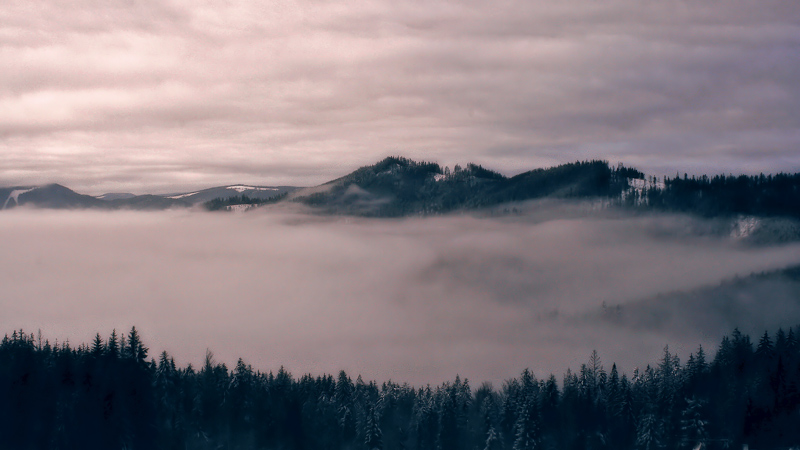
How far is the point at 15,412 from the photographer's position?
338 ft

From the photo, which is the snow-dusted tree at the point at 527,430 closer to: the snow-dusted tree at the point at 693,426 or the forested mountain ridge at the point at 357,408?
the forested mountain ridge at the point at 357,408

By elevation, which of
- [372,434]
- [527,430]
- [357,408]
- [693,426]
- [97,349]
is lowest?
[527,430]

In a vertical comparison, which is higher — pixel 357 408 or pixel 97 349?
pixel 97 349

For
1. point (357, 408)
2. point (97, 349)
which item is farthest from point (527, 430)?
point (97, 349)

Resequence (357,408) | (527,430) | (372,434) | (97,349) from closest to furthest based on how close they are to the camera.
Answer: (97,349)
(372,434)
(527,430)
(357,408)

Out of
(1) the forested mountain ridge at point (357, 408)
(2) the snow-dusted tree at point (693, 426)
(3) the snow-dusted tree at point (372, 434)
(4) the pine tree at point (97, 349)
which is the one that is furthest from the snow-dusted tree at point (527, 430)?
(4) the pine tree at point (97, 349)

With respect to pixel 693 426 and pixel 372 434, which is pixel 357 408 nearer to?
pixel 372 434

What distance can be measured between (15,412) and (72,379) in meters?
8.57

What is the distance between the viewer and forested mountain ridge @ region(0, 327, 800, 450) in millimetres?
105000

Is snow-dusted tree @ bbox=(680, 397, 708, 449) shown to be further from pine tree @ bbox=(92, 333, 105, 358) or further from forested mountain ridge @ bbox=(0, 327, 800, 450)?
pine tree @ bbox=(92, 333, 105, 358)

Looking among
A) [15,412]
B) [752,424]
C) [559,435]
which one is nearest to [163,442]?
[15,412]

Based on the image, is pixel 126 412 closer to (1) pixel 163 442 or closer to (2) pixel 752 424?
(1) pixel 163 442

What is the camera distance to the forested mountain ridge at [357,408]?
344 ft

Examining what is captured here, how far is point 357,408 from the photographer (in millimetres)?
139875
